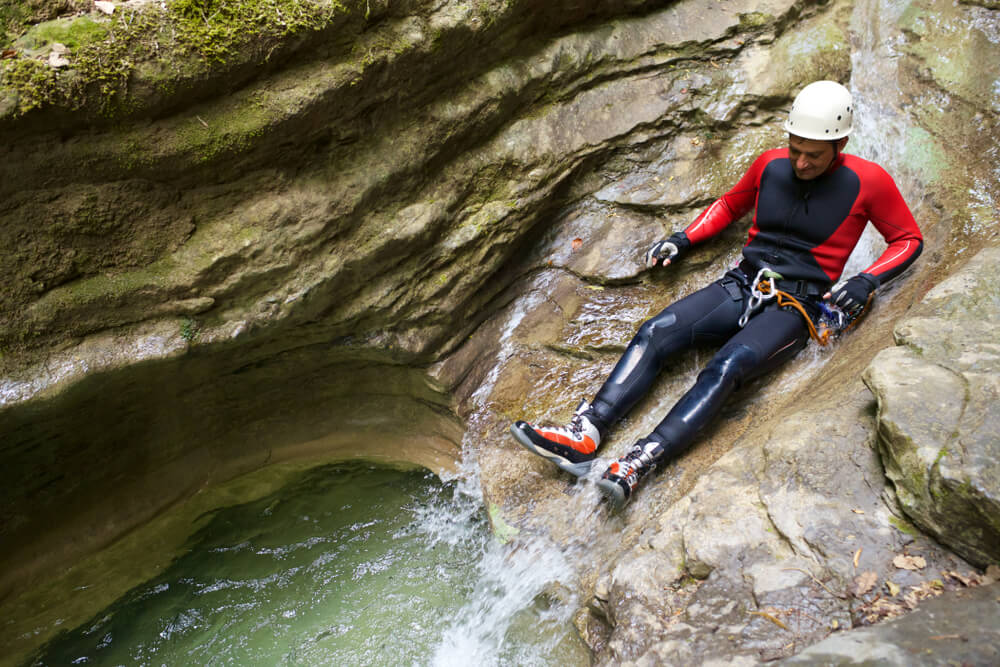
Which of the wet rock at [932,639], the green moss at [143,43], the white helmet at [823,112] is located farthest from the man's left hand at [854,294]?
the green moss at [143,43]

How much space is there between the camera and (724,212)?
158 inches

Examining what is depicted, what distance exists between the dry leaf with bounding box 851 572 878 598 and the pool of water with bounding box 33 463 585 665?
131cm

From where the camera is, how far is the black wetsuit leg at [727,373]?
329 cm

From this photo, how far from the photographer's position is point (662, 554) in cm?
277

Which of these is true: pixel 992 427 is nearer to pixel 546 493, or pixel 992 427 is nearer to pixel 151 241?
pixel 546 493

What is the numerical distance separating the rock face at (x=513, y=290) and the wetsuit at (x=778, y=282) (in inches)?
10.0

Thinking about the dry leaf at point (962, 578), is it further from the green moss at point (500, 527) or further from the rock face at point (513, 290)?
the green moss at point (500, 527)

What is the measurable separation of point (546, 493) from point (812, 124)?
2.44m

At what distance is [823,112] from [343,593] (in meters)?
3.78

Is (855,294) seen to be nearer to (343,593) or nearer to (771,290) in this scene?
(771,290)

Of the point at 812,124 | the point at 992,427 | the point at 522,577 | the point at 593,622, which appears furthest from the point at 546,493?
the point at 812,124

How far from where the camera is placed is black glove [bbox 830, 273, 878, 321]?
3264mm

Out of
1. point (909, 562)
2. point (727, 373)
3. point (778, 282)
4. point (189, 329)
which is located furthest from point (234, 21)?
point (909, 562)

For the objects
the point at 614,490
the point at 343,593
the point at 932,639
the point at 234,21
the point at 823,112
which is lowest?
the point at 343,593
